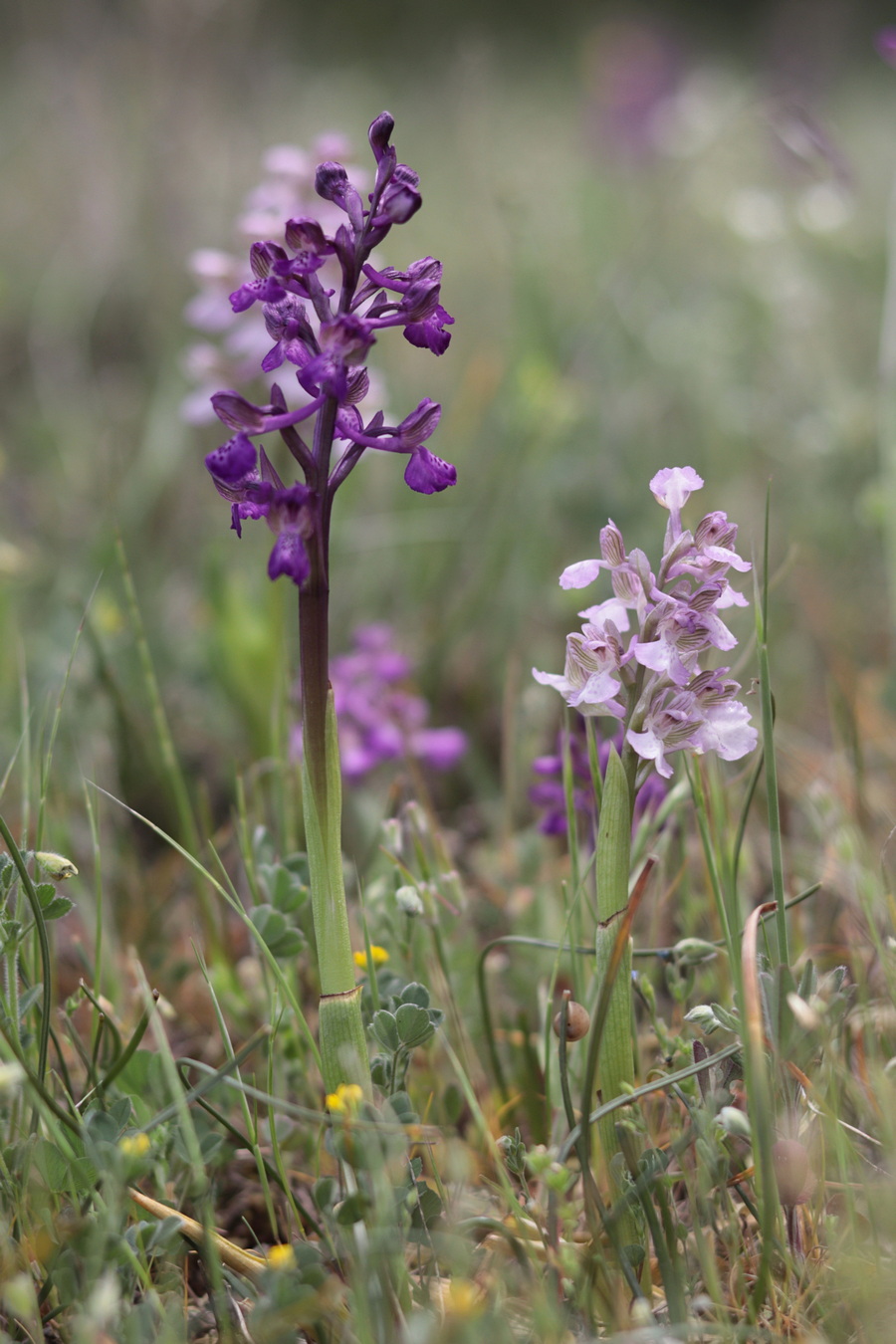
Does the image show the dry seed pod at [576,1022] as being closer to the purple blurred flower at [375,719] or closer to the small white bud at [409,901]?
the small white bud at [409,901]

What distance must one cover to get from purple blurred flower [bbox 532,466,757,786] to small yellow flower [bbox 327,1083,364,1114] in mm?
419

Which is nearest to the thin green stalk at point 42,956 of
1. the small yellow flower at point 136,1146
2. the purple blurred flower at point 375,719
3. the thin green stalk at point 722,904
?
the small yellow flower at point 136,1146

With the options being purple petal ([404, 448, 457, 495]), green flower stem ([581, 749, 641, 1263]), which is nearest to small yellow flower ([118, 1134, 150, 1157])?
green flower stem ([581, 749, 641, 1263])

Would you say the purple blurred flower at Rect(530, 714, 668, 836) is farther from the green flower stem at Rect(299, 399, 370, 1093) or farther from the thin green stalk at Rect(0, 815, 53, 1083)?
the thin green stalk at Rect(0, 815, 53, 1083)

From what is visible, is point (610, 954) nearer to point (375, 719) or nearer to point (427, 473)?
point (427, 473)

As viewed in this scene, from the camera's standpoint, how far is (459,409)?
3734 millimetres

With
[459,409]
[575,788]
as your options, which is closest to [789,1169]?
[575,788]

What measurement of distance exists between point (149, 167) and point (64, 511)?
79.0 inches

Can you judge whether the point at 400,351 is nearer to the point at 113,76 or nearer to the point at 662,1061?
the point at 662,1061

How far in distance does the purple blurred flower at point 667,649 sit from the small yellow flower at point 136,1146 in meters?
0.60

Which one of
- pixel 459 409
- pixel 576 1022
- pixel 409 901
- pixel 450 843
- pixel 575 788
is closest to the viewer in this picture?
pixel 576 1022

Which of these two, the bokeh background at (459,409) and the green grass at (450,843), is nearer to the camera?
the green grass at (450,843)

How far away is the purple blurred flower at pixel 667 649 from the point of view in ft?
3.59

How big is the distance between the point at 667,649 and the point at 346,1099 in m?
0.55
